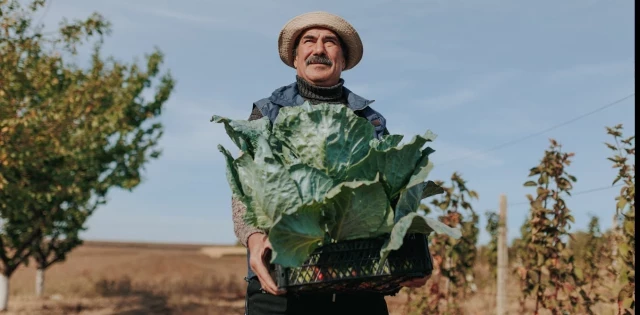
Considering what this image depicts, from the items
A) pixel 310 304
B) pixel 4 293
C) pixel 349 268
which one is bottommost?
pixel 4 293

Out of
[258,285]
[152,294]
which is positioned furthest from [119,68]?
[258,285]

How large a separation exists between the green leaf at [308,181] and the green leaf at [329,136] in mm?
64

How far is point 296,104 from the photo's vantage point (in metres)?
2.82

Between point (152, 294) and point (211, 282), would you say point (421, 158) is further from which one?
point (211, 282)

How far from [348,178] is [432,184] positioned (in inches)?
18.0

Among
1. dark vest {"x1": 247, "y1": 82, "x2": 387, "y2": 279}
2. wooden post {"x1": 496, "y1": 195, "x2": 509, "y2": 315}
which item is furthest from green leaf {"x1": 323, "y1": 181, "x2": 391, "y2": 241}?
wooden post {"x1": 496, "y1": 195, "x2": 509, "y2": 315}

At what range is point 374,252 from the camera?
2230mm

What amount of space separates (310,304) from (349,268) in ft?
1.40

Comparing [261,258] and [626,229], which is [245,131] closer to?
[261,258]

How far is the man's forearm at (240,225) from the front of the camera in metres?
2.41

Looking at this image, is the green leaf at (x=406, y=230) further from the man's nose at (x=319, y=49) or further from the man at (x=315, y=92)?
the man's nose at (x=319, y=49)

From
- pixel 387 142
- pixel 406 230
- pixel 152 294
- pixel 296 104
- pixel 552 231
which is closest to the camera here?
pixel 406 230

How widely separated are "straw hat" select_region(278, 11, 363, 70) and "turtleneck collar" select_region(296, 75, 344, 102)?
202 mm

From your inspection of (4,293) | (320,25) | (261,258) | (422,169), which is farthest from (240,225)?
(4,293)
